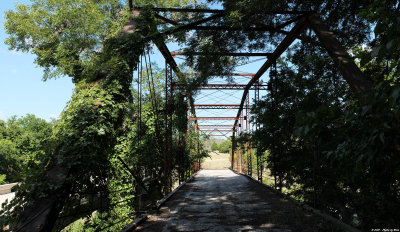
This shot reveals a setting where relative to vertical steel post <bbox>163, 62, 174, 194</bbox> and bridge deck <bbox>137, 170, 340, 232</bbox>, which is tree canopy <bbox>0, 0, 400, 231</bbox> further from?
bridge deck <bbox>137, 170, 340, 232</bbox>

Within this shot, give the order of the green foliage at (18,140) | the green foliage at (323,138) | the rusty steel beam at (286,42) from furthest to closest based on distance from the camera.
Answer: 1. the green foliage at (18,140)
2. the rusty steel beam at (286,42)
3. the green foliage at (323,138)

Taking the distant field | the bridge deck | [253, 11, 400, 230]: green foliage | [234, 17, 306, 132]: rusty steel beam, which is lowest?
the distant field

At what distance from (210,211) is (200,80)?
4.89 m

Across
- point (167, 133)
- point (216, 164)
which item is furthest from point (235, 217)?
Result: point (216, 164)

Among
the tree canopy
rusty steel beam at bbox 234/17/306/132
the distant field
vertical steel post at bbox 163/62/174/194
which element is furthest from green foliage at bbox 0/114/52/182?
the distant field

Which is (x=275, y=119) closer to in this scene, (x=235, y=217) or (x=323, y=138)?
(x=235, y=217)

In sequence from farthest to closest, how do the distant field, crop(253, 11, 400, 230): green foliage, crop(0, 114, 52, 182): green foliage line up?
the distant field, crop(0, 114, 52, 182): green foliage, crop(253, 11, 400, 230): green foliage

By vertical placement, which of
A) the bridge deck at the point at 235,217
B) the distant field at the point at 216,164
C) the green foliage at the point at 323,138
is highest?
the green foliage at the point at 323,138

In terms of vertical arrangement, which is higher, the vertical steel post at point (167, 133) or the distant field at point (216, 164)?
the vertical steel post at point (167, 133)

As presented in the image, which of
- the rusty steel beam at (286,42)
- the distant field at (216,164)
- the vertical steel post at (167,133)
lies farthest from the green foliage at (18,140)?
the distant field at (216,164)

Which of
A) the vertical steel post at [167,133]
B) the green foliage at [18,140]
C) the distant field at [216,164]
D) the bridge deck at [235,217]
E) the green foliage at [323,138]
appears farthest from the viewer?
the distant field at [216,164]

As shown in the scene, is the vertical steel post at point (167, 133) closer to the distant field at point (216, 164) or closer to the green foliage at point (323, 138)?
the green foliage at point (323, 138)

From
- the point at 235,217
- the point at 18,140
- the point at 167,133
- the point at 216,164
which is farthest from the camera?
the point at 216,164

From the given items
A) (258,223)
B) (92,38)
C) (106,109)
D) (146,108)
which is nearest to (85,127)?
(106,109)
